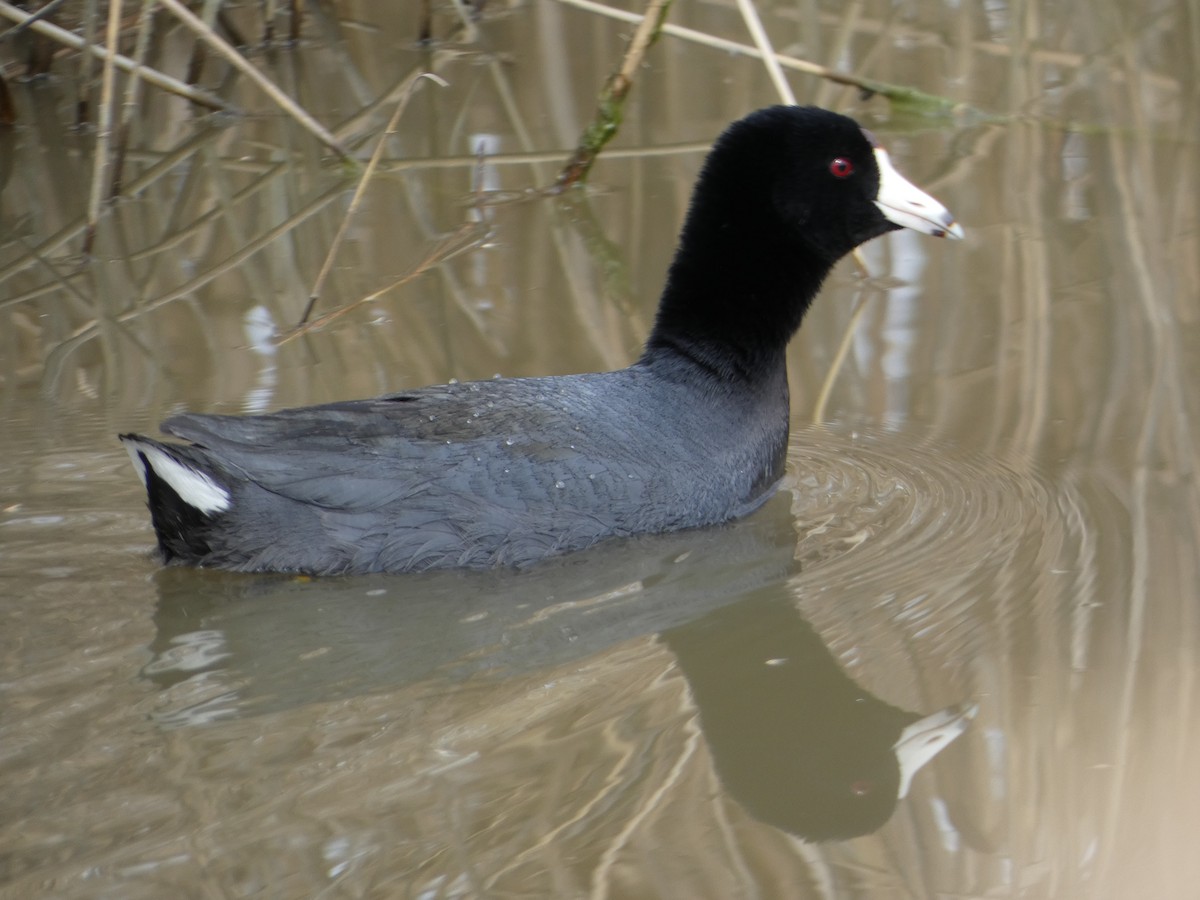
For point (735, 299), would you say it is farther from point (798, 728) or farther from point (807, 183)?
point (798, 728)

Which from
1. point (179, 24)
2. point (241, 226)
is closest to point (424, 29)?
point (179, 24)

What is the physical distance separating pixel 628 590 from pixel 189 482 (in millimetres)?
1027

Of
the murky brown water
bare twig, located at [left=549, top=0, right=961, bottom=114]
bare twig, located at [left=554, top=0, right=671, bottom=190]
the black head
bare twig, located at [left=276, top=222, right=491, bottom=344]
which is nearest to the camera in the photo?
the murky brown water

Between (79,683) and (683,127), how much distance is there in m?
4.68

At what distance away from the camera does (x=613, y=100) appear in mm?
5750

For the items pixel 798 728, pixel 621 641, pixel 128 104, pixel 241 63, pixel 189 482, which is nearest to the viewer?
pixel 798 728

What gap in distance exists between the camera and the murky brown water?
2471 mm

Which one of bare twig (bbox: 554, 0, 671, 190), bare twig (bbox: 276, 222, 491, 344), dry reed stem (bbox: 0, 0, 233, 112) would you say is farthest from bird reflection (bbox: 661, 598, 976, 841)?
dry reed stem (bbox: 0, 0, 233, 112)

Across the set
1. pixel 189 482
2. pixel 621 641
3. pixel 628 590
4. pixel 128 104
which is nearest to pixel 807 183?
pixel 628 590

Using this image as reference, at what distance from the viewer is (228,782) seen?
2.65 m

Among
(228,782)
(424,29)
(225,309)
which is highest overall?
(424,29)

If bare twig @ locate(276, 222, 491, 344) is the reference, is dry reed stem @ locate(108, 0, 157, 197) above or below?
above

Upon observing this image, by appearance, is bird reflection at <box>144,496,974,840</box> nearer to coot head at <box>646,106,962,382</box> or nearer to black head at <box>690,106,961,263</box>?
coot head at <box>646,106,962,382</box>

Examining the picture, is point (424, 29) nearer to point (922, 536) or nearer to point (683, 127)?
point (683, 127)
